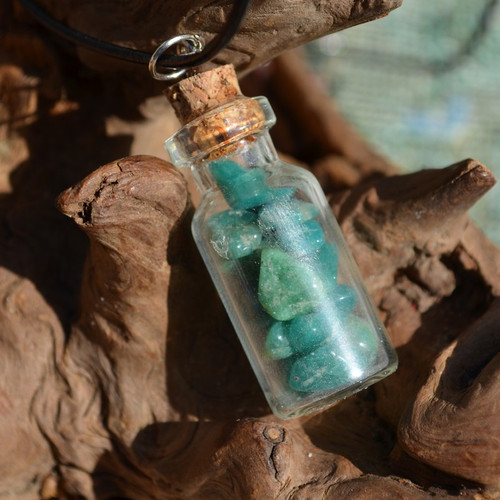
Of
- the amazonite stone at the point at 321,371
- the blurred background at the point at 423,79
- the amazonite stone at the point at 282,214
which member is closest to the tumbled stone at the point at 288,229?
the amazonite stone at the point at 282,214

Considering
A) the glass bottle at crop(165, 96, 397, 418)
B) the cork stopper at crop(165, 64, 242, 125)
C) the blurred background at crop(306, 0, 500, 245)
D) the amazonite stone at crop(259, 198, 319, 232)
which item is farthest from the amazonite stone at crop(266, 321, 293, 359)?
the blurred background at crop(306, 0, 500, 245)

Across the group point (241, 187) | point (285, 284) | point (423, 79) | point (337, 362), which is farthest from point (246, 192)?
point (423, 79)

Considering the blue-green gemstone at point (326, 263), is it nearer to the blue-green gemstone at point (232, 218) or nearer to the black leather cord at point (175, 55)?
the blue-green gemstone at point (232, 218)

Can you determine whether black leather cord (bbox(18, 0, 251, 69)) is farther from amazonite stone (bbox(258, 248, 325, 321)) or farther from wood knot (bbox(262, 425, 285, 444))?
wood knot (bbox(262, 425, 285, 444))

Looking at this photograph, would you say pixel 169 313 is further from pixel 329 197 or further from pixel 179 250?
pixel 329 197

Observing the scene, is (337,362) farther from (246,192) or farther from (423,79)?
(423,79)

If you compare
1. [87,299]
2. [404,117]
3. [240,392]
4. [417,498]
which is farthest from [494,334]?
[404,117]
